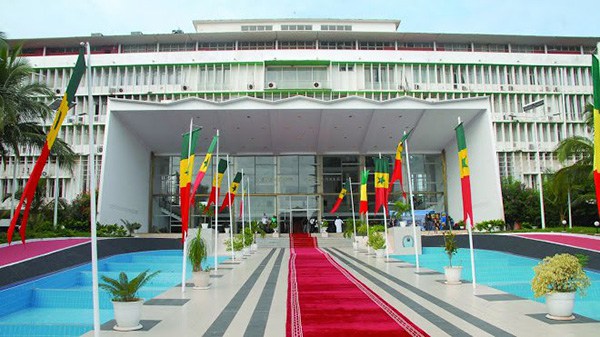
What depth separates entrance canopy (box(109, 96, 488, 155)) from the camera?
29656 millimetres

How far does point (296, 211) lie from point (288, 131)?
23.0ft

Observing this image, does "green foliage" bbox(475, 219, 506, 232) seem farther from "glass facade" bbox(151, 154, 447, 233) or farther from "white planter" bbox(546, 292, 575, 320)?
"white planter" bbox(546, 292, 575, 320)

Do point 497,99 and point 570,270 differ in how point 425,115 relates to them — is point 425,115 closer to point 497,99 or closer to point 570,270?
point 497,99

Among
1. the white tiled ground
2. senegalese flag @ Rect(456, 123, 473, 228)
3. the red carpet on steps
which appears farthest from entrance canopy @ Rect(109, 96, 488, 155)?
the white tiled ground

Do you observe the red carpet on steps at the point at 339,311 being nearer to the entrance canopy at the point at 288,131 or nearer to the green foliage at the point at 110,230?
the green foliage at the point at 110,230

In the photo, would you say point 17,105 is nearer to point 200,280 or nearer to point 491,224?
point 200,280

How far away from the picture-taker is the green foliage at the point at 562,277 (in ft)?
22.9

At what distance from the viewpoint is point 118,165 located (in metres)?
30.1

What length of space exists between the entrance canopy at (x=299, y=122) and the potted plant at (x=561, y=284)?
916 inches

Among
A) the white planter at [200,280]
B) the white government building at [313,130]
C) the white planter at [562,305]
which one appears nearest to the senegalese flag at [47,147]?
the white planter at [200,280]

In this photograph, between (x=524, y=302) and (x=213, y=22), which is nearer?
(x=524, y=302)

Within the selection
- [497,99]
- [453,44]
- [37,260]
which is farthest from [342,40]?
[37,260]

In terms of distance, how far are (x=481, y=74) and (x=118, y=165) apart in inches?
1119

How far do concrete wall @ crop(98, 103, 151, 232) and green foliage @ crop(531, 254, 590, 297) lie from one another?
25240mm
